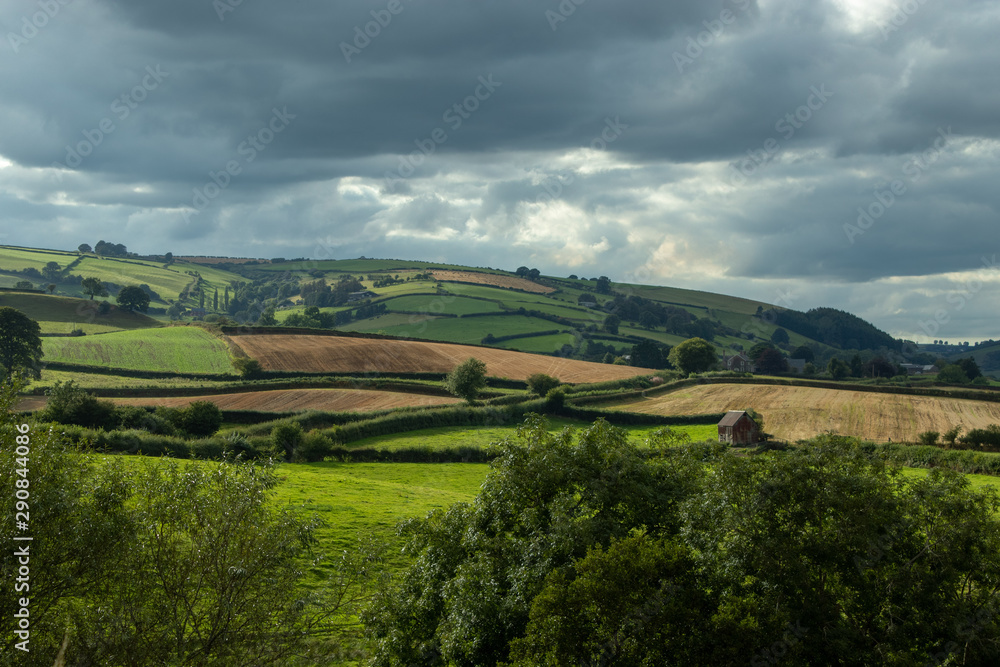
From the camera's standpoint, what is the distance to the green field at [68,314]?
443ft

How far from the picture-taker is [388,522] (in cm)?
4372

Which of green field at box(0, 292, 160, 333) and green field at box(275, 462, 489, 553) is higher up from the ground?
green field at box(0, 292, 160, 333)

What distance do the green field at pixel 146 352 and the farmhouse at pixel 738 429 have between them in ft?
234

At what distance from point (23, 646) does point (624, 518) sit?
58.0 feet

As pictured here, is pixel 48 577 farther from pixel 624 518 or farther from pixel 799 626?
pixel 799 626

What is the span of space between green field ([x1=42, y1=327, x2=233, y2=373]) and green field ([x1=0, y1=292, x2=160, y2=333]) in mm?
16133

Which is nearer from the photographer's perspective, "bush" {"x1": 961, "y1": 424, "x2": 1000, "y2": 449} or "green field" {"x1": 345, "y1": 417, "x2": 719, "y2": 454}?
"bush" {"x1": 961, "y1": 424, "x2": 1000, "y2": 449}

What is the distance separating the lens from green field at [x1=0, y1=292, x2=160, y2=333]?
443 ft

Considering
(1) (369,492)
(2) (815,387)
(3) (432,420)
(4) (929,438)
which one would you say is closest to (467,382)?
(3) (432,420)

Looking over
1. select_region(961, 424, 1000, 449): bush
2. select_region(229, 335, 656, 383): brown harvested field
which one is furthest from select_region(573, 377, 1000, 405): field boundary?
select_region(961, 424, 1000, 449): bush

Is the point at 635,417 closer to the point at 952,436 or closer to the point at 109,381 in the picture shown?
the point at 952,436

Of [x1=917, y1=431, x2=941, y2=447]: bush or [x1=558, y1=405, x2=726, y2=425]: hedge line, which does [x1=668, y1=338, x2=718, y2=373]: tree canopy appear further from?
[x1=917, y1=431, x2=941, y2=447]: bush

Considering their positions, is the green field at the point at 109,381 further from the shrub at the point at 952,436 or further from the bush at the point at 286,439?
the shrub at the point at 952,436

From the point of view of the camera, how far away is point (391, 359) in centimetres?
11869
